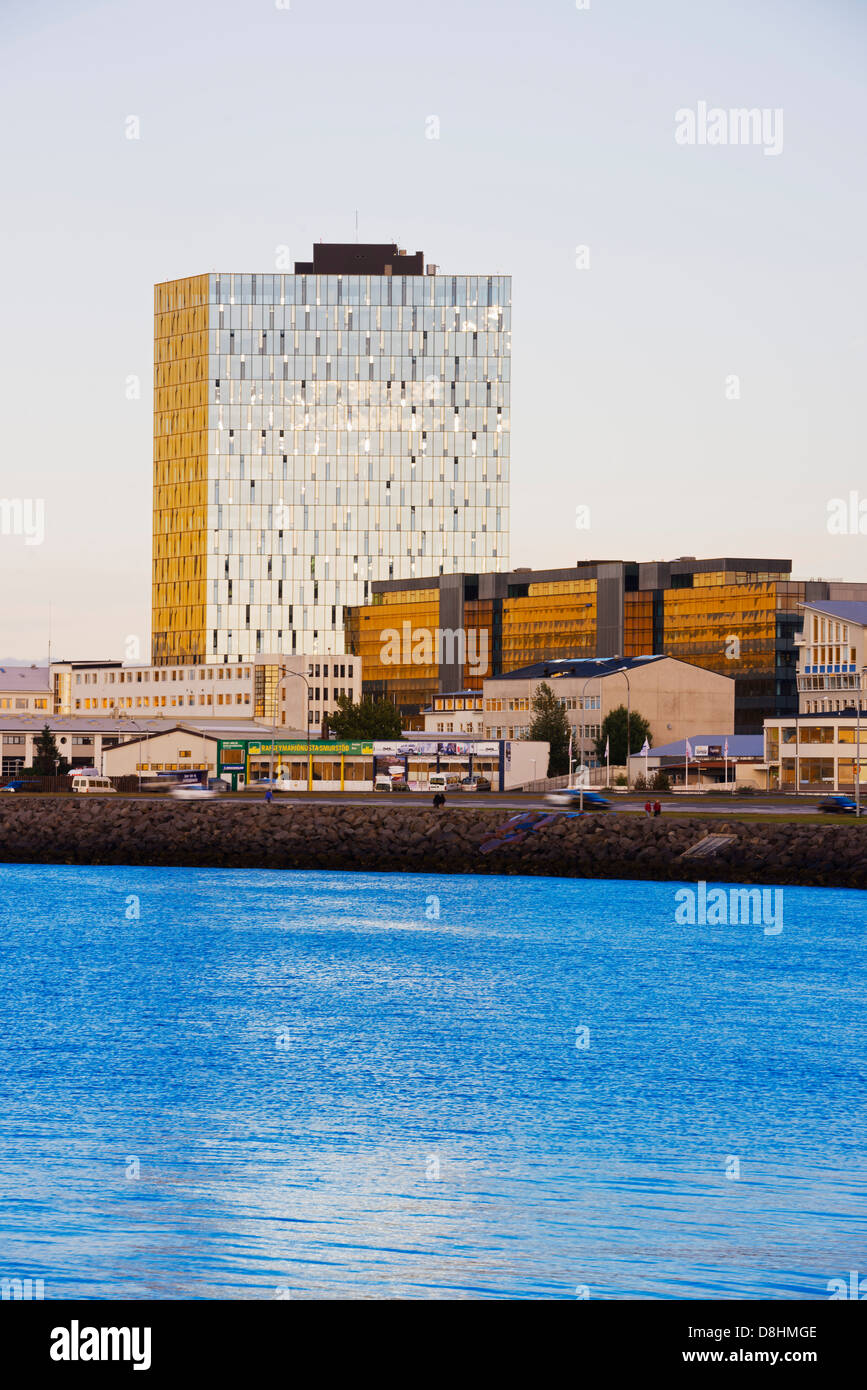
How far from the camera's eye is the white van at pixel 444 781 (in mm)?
161000

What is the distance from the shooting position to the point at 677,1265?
23.4m

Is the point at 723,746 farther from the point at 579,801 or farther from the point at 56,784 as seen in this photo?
the point at 56,784

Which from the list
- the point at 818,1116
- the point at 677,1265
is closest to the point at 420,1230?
the point at 677,1265

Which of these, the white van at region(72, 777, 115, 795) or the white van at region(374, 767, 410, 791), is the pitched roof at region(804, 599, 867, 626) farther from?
the white van at region(72, 777, 115, 795)

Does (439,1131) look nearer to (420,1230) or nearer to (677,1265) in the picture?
(420,1230)

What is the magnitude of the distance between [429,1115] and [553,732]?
138 m

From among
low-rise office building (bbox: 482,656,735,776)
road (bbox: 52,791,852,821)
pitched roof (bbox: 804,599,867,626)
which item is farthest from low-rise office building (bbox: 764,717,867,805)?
low-rise office building (bbox: 482,656,735,776)

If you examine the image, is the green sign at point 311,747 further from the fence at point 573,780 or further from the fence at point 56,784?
the fence at point 573,780

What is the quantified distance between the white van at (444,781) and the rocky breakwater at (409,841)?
109ft

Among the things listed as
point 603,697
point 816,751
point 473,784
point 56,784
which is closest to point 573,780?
point 473,784

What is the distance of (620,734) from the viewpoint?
177 metres

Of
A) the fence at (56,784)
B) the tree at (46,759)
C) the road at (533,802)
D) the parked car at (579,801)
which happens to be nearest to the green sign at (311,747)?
the road at (533,802)

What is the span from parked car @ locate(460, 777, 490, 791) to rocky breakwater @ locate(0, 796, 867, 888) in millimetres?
35139
